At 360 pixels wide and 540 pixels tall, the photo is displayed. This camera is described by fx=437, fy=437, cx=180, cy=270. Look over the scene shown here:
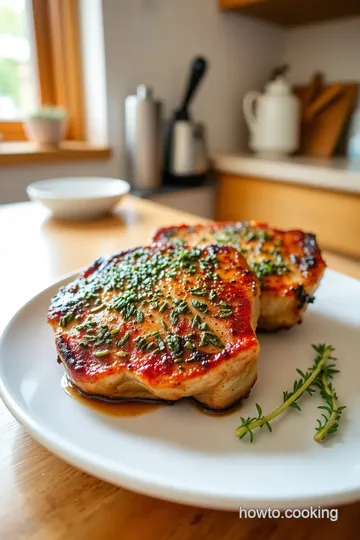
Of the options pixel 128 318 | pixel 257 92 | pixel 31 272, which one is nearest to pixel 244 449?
pixel 128 318

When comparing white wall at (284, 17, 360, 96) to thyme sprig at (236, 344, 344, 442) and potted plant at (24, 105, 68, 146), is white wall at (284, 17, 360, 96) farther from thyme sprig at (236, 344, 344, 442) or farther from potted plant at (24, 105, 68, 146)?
thyme sprig at (236, 344, 344, 442)

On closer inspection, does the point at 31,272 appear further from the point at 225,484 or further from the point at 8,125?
the point at 8,125

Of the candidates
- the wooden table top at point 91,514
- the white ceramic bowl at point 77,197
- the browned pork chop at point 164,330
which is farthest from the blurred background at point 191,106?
the wooden table top at point 91,514

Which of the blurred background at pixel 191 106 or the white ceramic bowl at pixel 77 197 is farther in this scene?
the blurred background at pixel 191 106

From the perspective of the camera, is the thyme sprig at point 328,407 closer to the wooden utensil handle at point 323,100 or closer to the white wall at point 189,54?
the white wall at point 189,54

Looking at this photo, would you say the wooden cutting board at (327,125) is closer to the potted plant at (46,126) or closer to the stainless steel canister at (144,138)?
the stainless steel canister at (144,138)

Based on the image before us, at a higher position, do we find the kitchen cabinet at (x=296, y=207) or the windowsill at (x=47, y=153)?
the windowsill at (x=47, y=153)

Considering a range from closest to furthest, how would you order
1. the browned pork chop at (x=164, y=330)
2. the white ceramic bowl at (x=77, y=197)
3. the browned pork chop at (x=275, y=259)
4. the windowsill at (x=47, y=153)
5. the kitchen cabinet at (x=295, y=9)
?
the browned pork chop at (x=164, y=330) < the browned pork chop at (x=275, y=259) < the white ceramic bowl at (x=77, y=197) < the windowsill at (x=47, y=153) < the kitchen cabinet at (x=295, y=9)

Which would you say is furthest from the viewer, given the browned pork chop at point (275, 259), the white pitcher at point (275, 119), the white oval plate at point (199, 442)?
the white pitcher at point (275, 119)

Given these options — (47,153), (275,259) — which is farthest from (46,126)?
(275,259)

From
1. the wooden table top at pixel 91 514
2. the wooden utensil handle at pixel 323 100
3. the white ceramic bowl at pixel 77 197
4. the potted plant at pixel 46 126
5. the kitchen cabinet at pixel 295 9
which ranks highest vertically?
the kitchen cabinet at pixel 295 9
